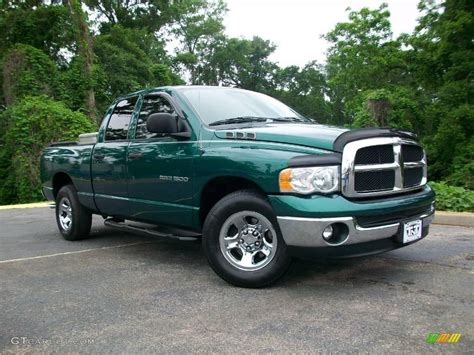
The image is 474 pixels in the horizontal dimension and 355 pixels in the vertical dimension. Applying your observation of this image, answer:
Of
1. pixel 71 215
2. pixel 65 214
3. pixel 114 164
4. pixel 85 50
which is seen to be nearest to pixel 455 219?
pixel 114 164

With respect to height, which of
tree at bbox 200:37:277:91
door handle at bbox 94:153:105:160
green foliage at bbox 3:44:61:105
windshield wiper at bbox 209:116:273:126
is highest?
tree at bbox 200:37:277:91

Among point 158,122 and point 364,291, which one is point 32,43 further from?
point 364,291

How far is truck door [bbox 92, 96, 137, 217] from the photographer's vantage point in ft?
17.9

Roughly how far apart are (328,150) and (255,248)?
1.07 m

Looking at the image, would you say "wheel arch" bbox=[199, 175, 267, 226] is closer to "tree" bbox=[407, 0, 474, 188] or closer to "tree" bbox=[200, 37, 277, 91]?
"tree" bbox=[407, 0, 474, 188]

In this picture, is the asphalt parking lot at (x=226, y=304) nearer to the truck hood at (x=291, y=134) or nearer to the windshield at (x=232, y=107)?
the truck hood at (x=291, y=134)

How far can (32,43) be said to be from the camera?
2300 centimetres

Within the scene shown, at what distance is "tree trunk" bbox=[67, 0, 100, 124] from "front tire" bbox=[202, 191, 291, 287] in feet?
61.7

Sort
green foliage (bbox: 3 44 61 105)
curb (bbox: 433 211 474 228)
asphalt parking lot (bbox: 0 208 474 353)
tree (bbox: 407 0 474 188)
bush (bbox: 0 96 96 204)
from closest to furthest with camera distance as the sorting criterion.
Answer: asphalt parking lot (bbox: 0 208 474 353)
curb (bbox: 433 211 474 228)
tree (bbox: 407 0 474 188)
bush (bbox: 0 96 96 204)
green foliage (bbox: 3 44 61 105)

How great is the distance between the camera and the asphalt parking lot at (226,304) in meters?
3.07

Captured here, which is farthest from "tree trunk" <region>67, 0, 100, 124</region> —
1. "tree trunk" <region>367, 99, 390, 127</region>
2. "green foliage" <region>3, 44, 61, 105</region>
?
"tree trunk" <region>367, 99, 390, 127</region>

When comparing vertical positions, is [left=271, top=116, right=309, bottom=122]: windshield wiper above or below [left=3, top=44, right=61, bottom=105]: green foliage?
below

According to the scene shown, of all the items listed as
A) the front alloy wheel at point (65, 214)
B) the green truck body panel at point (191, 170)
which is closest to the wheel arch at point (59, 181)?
the front alloy wheel at point (65, 214)

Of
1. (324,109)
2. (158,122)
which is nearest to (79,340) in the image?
(158,122)
